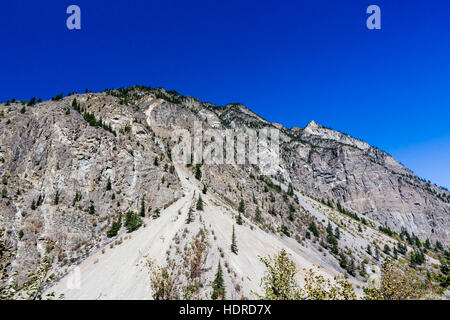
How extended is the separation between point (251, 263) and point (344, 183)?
185 m

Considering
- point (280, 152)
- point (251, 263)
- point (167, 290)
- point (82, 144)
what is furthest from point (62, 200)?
point (280, 152)

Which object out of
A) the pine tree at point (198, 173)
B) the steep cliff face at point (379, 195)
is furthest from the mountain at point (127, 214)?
the steep cliff face at point (379, 195)

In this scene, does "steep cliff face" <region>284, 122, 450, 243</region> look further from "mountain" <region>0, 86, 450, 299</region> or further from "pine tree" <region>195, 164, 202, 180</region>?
"pine tree" <region>195, 164, 202, 180</region>

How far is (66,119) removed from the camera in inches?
2415

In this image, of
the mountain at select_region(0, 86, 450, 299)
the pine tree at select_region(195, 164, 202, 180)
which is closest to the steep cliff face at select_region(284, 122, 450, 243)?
the mountain at select_region(0, 86, 450, 299)

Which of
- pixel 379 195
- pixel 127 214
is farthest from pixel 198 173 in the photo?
pixel 379 195

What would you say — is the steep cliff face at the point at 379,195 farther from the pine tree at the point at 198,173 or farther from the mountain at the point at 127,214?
the pine tree at the point at 198,173

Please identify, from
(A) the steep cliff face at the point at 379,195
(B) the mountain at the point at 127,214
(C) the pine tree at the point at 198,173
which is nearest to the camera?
(B) the mountain at the point at 127,214

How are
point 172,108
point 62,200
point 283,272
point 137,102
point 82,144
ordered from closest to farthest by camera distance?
point 283,272, point 62,200, point 82,144, point 172,108, point 137,102

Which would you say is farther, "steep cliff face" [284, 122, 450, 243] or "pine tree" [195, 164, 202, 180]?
"steep cliff face" [284, 122, 450, 243]

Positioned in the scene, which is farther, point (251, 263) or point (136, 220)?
point (136, 220)

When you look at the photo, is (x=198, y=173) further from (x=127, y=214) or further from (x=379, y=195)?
(x=379, y=195)
